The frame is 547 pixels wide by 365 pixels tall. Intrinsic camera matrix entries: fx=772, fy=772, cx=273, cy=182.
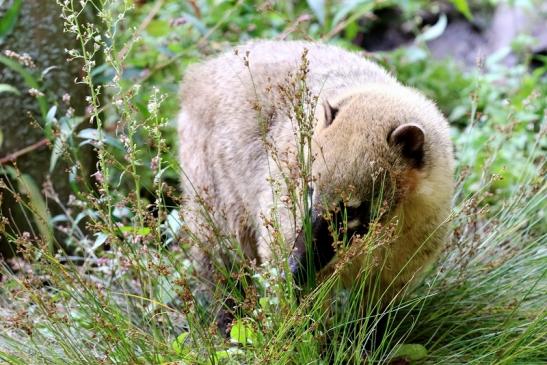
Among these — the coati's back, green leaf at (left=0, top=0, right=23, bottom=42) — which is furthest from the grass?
green leaf at (left=0, top=0, right=23, bottom=42)

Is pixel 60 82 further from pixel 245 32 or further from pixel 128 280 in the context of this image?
pixel 245 32

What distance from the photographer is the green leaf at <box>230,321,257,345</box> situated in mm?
2602

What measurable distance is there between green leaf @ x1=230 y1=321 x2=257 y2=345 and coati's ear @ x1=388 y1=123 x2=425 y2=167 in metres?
0.91

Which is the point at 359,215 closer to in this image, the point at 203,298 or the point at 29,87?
the point at 203,298

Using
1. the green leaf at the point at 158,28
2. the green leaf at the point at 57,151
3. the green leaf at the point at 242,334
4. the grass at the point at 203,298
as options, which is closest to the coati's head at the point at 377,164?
the grass at the point at 203,298

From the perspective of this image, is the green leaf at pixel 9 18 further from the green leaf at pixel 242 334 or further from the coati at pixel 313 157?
the green leaf at pixel 242 334

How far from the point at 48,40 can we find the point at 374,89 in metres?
1.85

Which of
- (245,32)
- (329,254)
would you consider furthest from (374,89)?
(245,32)

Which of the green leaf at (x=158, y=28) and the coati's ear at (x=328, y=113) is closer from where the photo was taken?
the coati's ear at (x=328, y=113)

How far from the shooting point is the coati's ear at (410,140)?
2.94 metres

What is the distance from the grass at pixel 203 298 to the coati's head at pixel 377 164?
0.14 m

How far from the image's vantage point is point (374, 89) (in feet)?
11.0

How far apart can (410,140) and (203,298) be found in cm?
119

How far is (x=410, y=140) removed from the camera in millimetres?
2980
